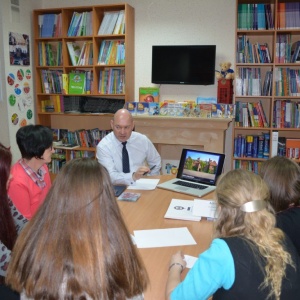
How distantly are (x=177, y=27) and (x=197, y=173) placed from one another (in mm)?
2433

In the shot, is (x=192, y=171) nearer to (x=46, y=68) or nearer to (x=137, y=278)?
(x=137, y=278)

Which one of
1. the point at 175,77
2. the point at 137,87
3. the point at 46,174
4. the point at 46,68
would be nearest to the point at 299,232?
the point at 46,174

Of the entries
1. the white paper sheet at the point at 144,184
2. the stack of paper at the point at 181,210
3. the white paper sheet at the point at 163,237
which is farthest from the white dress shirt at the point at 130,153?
the white paper sheet at the point at 163,237

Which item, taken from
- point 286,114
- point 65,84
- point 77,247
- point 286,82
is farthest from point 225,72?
point 77,247

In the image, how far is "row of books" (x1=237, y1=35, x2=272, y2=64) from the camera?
3861 mm

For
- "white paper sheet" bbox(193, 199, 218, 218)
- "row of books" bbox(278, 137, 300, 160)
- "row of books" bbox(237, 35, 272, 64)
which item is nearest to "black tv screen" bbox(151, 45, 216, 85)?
"row of books" bbox(237, 35, 272, 64)

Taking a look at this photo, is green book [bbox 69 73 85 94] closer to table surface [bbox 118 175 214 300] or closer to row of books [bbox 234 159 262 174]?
row of books [bbox 234 159 262 174]

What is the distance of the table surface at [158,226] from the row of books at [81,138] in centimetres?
220

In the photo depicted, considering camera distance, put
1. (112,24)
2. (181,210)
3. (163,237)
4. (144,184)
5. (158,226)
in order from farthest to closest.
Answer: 1. (112,24)
2. (144,184)
3. (181,210)
4. (158,226)
5. (163,237)

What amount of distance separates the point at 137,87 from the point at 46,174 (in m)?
2.36

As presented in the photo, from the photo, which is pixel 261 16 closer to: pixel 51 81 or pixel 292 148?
pixel 292 148

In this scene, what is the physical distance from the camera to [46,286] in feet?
3.00

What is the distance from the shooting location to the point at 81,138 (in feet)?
15.0

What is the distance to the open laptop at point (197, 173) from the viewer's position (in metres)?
2.39
